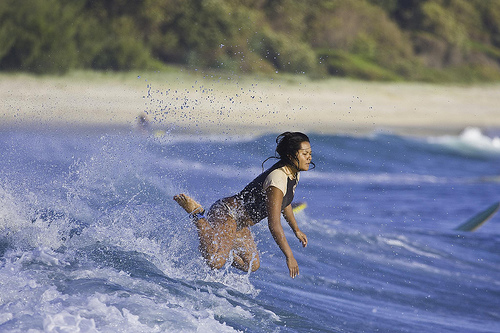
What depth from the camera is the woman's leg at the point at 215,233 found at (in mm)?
5234

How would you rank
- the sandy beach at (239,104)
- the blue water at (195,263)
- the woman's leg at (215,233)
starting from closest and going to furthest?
1. the blue water at (195,263)
2. the woman's leg at (215,233)
3. the sandy beach at (239,104)

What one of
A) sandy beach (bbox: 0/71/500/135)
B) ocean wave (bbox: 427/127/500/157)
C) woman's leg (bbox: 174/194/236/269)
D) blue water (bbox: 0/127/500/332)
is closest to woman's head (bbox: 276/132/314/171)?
woman's leg (bbox: 174/194/236/269)

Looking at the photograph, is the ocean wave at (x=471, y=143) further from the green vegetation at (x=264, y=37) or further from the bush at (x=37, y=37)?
the bush at (x=37, y=37)

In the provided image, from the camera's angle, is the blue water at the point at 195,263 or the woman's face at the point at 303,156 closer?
the blue water at the point at 195,263

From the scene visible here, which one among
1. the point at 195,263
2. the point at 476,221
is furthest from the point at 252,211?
the point at 476,221

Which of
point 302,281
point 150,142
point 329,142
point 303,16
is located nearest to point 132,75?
point 329,142

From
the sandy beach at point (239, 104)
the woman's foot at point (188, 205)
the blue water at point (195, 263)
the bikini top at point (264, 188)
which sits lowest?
the blue water at point (195, 263)

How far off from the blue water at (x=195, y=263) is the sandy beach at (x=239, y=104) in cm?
780

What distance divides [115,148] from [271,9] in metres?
28.1

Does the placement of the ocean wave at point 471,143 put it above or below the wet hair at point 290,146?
above

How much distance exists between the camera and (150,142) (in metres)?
14.8

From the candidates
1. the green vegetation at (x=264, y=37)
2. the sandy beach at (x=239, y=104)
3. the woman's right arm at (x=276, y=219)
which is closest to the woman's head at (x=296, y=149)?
the woman's right arm at (x=276, y=219)

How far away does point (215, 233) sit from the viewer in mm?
5250

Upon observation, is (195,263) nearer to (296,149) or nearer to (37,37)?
(296,149)
